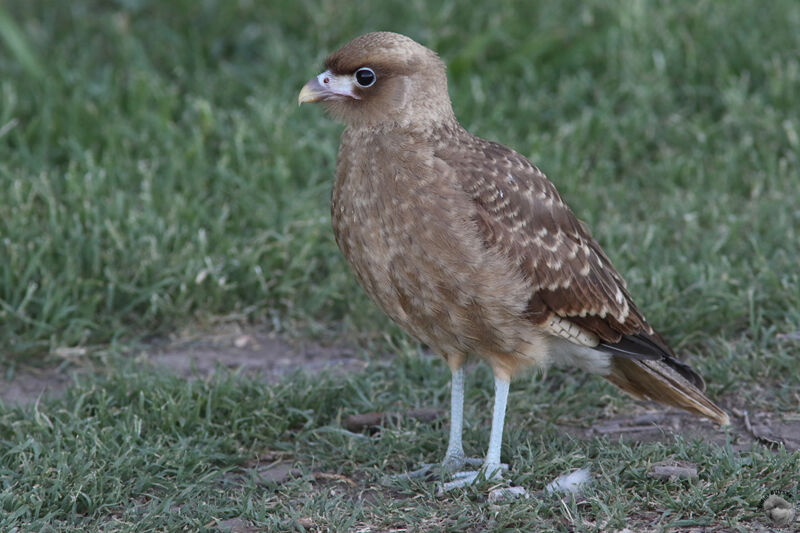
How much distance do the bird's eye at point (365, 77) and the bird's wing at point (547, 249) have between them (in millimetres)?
500

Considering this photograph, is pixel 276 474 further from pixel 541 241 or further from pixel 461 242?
pixel 541 241

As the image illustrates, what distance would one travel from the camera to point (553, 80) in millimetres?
8633

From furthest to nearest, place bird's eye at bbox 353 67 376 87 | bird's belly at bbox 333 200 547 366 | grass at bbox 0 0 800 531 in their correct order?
bird's eye at bbox 353 67 376 87
grass at bbox 0 0 800 531
bird's belly at bbox 333 200 547 366

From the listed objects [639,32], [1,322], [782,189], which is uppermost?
[639,32]

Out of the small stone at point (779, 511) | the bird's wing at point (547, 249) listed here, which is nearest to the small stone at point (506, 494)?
the bird's wing at point (547, 249)

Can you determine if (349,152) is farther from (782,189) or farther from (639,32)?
(639,32)

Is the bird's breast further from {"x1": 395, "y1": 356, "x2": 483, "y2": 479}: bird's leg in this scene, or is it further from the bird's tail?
the bird's tail

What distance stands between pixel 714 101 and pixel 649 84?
474mm

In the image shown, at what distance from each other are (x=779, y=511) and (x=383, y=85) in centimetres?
245

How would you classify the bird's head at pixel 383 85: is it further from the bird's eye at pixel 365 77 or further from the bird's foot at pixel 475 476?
the bird's foot at pixel 475 476

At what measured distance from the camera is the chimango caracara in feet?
16.2

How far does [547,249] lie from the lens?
518 cm

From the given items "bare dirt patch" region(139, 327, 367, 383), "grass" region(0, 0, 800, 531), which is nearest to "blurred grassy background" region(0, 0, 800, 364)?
"grass" region(0, 0, 800, 531)

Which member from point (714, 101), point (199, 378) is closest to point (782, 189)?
point (714, 101)
